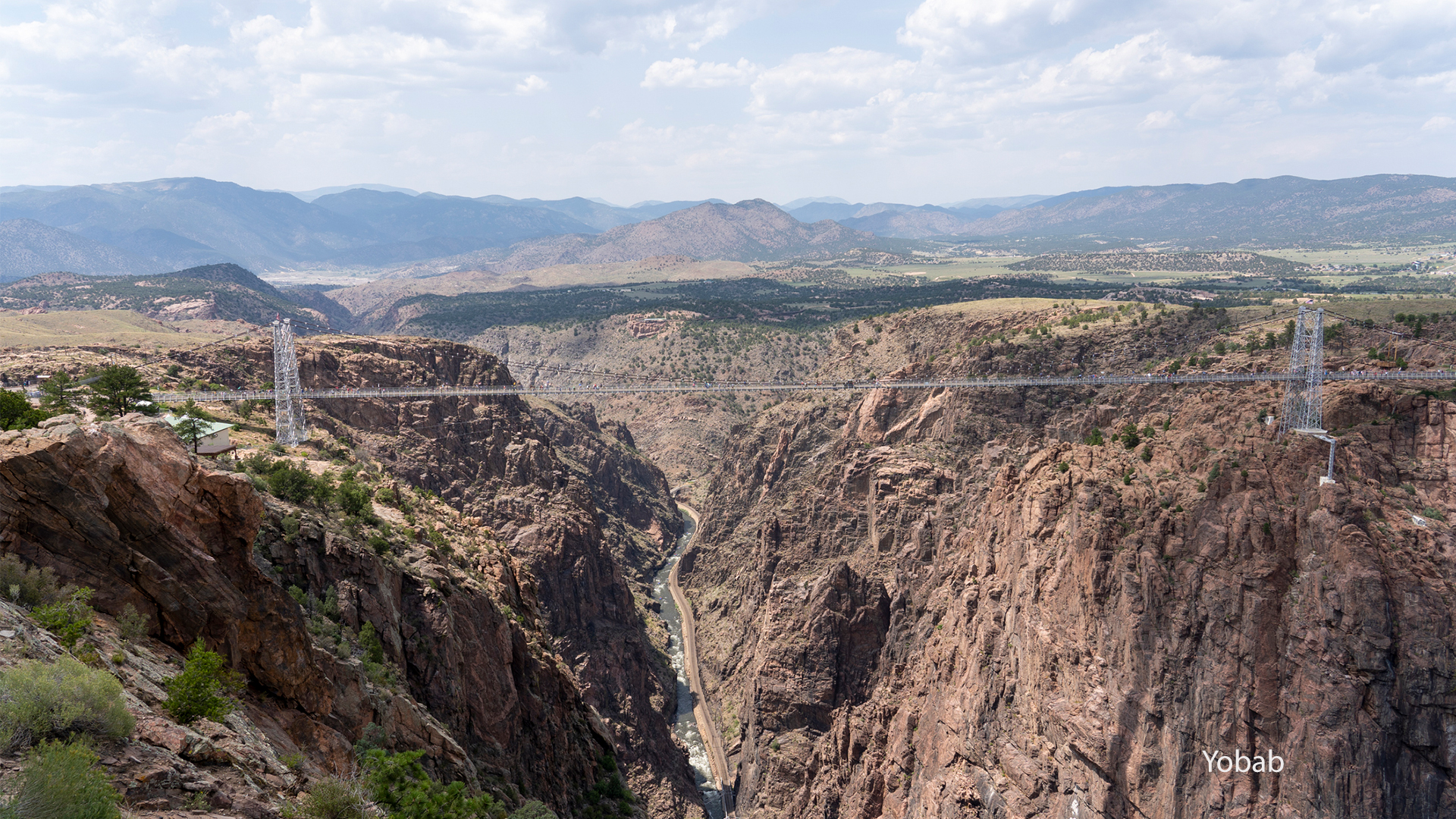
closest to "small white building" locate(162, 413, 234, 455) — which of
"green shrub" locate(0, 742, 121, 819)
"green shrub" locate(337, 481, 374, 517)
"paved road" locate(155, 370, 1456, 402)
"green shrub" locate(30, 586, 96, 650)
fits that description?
"green shrub" locate(337, 481, 374, 517)

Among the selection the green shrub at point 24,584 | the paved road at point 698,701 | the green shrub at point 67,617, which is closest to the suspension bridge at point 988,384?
the paved road at point 698,701

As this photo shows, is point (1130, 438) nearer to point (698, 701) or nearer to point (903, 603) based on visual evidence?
point (903, 603)

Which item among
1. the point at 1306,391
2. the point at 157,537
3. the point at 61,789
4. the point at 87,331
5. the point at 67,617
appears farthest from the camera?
the point at 87,331

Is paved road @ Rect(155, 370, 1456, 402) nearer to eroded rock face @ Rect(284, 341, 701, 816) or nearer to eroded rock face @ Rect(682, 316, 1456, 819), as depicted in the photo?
eroded rock face @ Rect(284, 341, 701, 816)

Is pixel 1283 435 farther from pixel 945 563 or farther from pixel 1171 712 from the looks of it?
pixel 945 563

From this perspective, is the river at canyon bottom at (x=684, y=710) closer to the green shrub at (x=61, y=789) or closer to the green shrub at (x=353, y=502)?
the green shrub at (x=353, y=502)

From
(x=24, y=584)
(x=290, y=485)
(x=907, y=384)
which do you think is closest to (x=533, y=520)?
(x=907, y=384)

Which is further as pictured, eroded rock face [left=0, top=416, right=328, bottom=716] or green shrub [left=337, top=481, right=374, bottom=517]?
green shrub [left=337, top=481, right=374, bottom=517]
